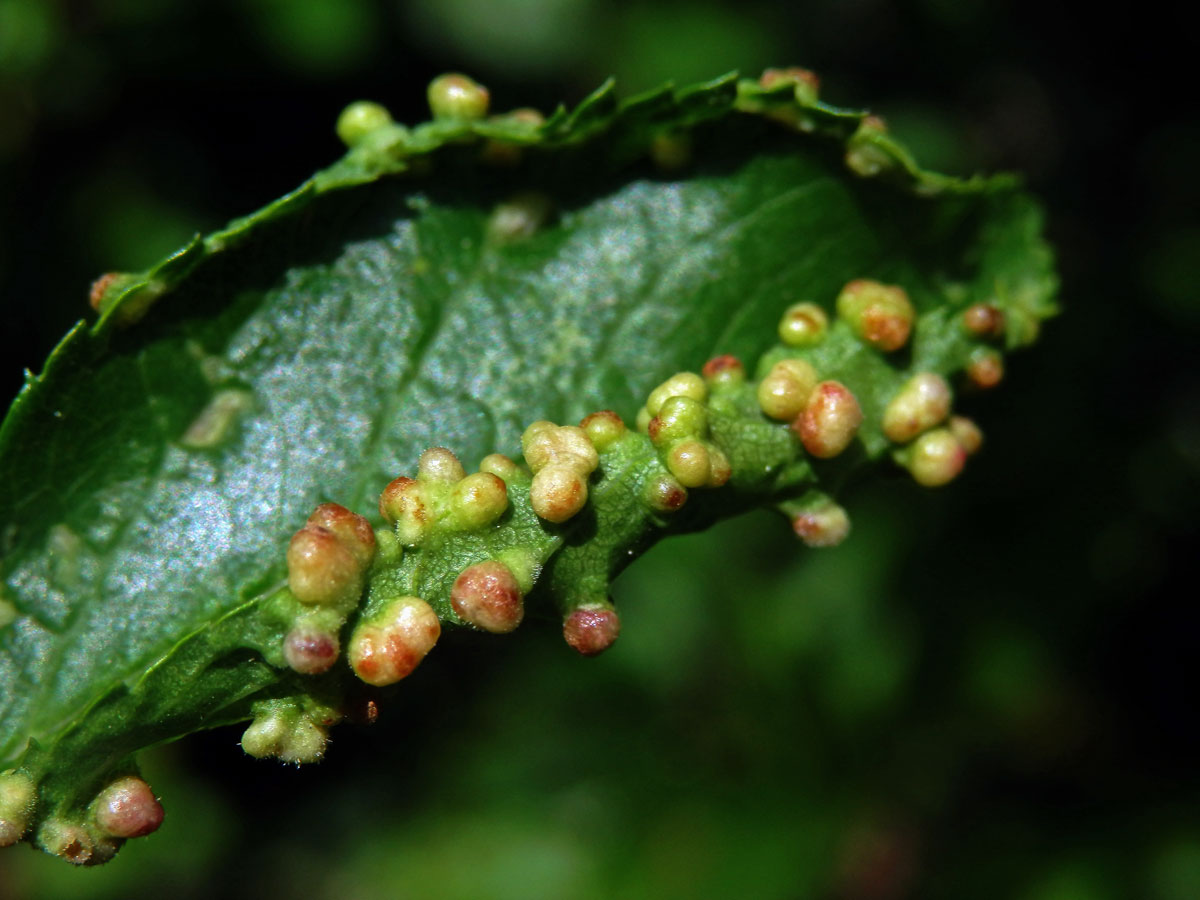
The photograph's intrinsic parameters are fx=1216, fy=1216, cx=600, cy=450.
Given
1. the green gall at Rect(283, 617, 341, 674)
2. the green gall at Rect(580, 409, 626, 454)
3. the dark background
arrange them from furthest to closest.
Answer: the dark background, the green gall at Rect(580, 409, 626, 454), the green gall at Rect(283, 617, 341, 674)

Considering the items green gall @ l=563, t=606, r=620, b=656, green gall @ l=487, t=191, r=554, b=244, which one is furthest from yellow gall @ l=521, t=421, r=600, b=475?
green gall @ l=487, t=191, r=554, b=244

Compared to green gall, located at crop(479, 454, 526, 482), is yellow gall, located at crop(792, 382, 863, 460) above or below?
above

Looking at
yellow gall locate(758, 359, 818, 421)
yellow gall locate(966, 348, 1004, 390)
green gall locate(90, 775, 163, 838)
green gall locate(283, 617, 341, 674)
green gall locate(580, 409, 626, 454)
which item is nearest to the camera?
green gall locate(283, 617, 341, 674)

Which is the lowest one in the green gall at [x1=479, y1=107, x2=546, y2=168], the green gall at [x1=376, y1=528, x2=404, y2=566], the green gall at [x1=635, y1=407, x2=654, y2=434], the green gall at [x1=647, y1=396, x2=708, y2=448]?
the green gall at [x1=376, y1=528, x2=404, y2=566]

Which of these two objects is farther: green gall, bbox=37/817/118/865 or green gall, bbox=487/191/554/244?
green gall, bbox=487/191/554/244

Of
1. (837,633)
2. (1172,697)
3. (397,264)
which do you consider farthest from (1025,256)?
(1172,697)

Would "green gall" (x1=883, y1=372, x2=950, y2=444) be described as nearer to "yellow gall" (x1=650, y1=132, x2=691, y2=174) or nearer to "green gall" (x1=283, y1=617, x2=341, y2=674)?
"yellow gall" (x1=650, y1=132, x2=691, y2=174)

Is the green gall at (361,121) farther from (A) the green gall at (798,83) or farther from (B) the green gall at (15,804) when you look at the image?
(B) the green gall at (15,804)
